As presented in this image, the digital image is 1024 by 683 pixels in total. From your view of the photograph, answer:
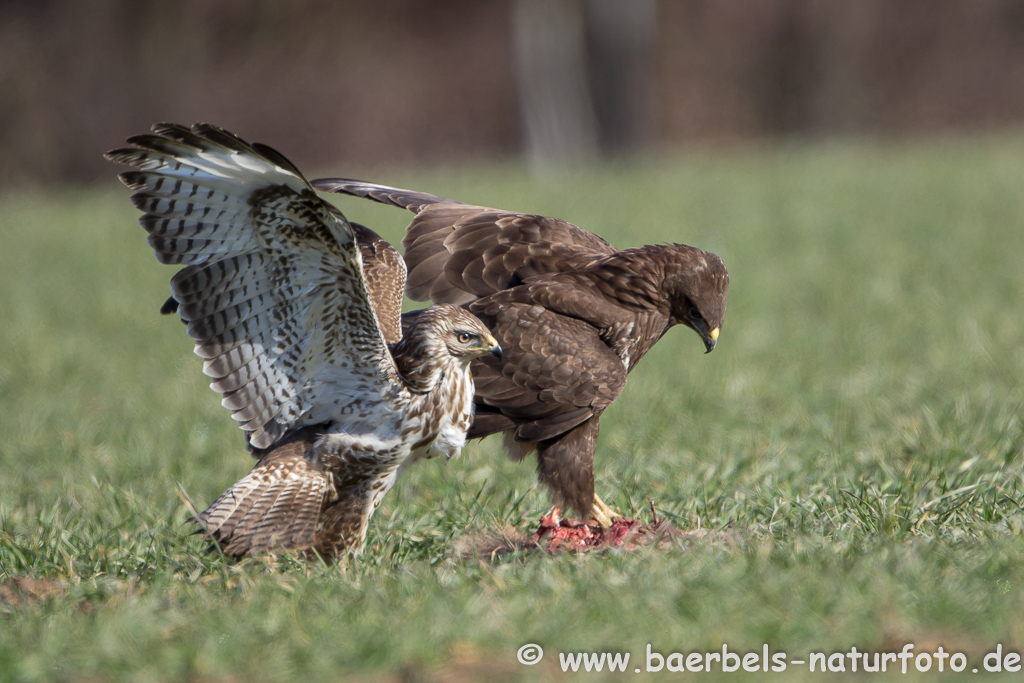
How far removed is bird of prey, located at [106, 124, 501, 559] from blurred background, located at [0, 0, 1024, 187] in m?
19.8

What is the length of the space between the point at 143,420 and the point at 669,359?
3.45m

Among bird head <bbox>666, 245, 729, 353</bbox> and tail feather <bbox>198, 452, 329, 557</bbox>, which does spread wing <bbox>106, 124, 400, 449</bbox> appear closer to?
tail feather <bbox>198, 452, 329, 557</bbox>

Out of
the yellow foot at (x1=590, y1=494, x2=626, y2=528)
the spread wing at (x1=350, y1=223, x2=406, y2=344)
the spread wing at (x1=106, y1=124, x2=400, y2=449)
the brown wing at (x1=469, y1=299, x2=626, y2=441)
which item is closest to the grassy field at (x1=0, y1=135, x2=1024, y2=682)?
the yellow foot at (x1=590, y1=494, x2=626, y2=528)

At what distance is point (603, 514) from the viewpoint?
425cm

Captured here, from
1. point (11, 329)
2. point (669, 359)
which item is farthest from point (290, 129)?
point (669, 359)

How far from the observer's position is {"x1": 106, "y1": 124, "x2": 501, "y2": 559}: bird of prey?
3443mm

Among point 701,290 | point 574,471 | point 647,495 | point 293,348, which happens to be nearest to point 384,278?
point 293,348

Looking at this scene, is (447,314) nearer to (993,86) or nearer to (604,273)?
(604,273)

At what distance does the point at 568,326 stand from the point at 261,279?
127 cm

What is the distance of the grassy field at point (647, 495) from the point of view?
2.80m

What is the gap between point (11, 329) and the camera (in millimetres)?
8875

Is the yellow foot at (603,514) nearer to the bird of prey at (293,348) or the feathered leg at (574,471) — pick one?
the feathered leg at (574,471)

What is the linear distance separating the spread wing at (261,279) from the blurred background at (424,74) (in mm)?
19797

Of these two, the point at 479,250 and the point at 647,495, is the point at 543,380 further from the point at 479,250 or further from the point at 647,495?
the point at 479,250
